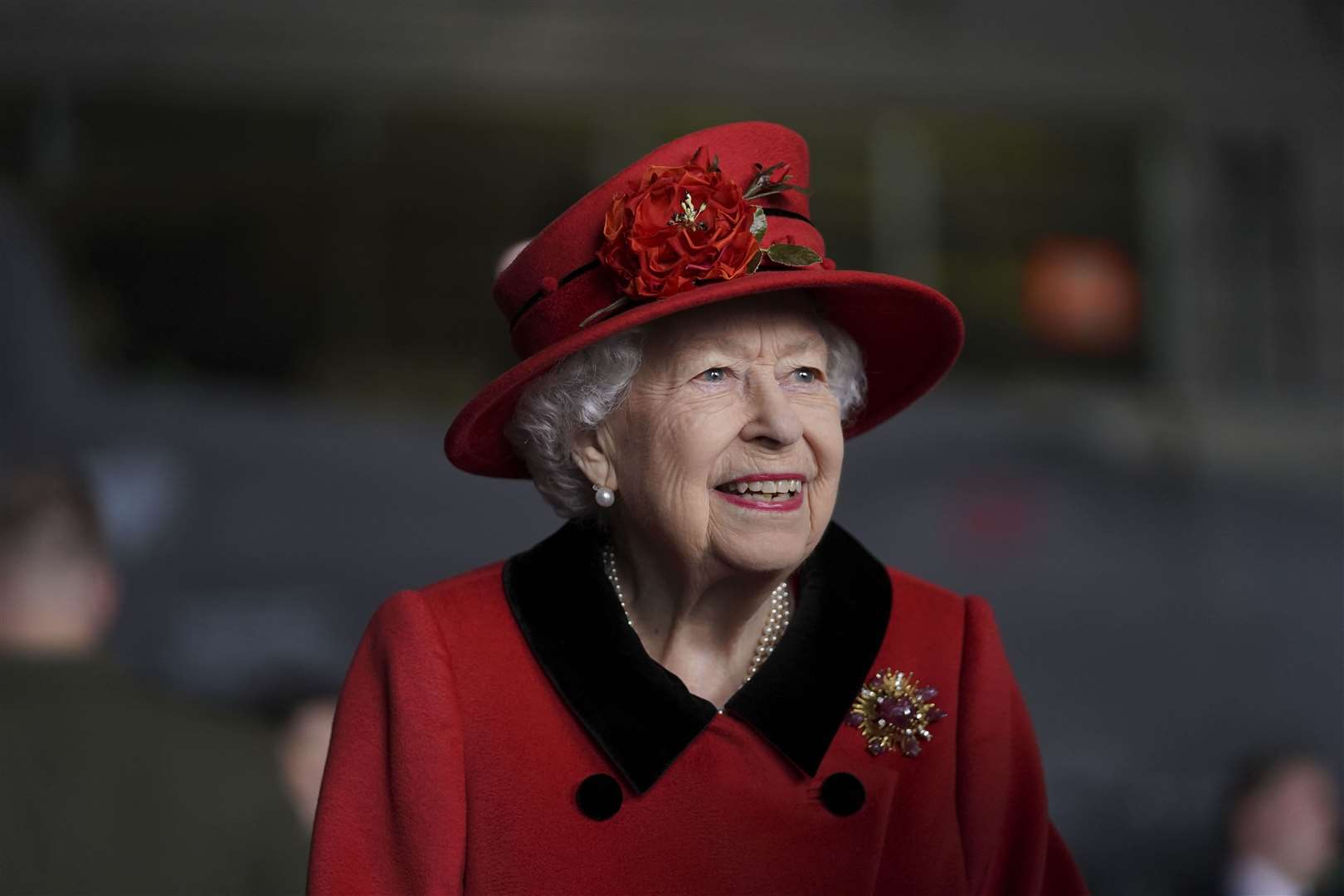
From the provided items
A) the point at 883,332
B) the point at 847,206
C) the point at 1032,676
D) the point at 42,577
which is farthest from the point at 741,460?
the point at 847,206

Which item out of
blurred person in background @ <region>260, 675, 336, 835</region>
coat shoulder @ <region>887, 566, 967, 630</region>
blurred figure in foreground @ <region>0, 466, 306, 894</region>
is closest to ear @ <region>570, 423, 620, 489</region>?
coat shoulder @ <region>887, 566, 967, 630</region>

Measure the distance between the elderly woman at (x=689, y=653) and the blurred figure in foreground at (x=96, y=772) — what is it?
5.21 feet

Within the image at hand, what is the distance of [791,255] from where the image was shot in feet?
7.00

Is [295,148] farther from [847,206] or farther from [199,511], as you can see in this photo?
[847,206]

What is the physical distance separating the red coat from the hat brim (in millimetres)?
254

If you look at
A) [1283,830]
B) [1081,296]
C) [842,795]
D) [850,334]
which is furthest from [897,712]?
[1081,296]

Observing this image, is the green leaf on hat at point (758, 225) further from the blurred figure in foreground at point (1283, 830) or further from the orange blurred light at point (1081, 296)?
the orange blurred light at point (1081, 296)

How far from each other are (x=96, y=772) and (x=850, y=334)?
7.22 ft

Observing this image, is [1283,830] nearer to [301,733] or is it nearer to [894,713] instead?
[301,733]

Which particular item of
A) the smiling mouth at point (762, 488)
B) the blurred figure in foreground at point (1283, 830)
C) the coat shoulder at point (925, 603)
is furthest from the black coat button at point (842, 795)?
the blurred figure in foreground at point (1283, 830)

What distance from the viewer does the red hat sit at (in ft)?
6.81

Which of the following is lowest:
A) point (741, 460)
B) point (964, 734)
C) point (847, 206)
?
point (964, 734)

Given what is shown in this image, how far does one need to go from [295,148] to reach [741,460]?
159 inches

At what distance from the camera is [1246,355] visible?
6152 mm
